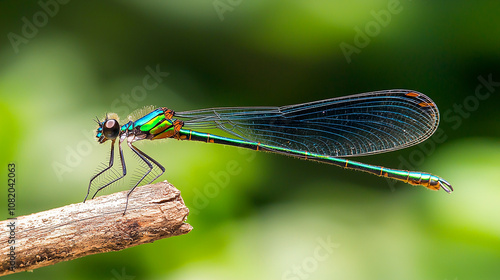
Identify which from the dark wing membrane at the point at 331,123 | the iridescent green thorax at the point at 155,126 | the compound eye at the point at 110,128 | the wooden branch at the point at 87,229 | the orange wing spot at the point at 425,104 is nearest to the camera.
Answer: the wooden branch at the point at 87,229

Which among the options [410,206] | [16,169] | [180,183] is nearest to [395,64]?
[410,206]

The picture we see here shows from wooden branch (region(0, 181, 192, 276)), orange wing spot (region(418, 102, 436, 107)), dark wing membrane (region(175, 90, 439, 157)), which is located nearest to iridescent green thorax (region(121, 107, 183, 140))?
dark wing membrane (region(175, 90, 439, 157))

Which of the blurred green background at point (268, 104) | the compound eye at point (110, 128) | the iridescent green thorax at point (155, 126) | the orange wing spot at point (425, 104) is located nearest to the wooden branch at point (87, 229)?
the compound eye at point (110, 128)

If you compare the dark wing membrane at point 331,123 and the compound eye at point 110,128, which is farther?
the dark wing membrane at point 331,123

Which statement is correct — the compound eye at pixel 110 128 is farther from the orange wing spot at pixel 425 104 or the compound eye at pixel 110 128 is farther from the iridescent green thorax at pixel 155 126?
the orange wing spot at pixel 425 104

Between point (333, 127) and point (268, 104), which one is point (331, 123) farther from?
point (268, 104)

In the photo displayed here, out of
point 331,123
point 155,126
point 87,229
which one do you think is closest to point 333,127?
point 331,123

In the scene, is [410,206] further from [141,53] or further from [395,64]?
[141,53]
